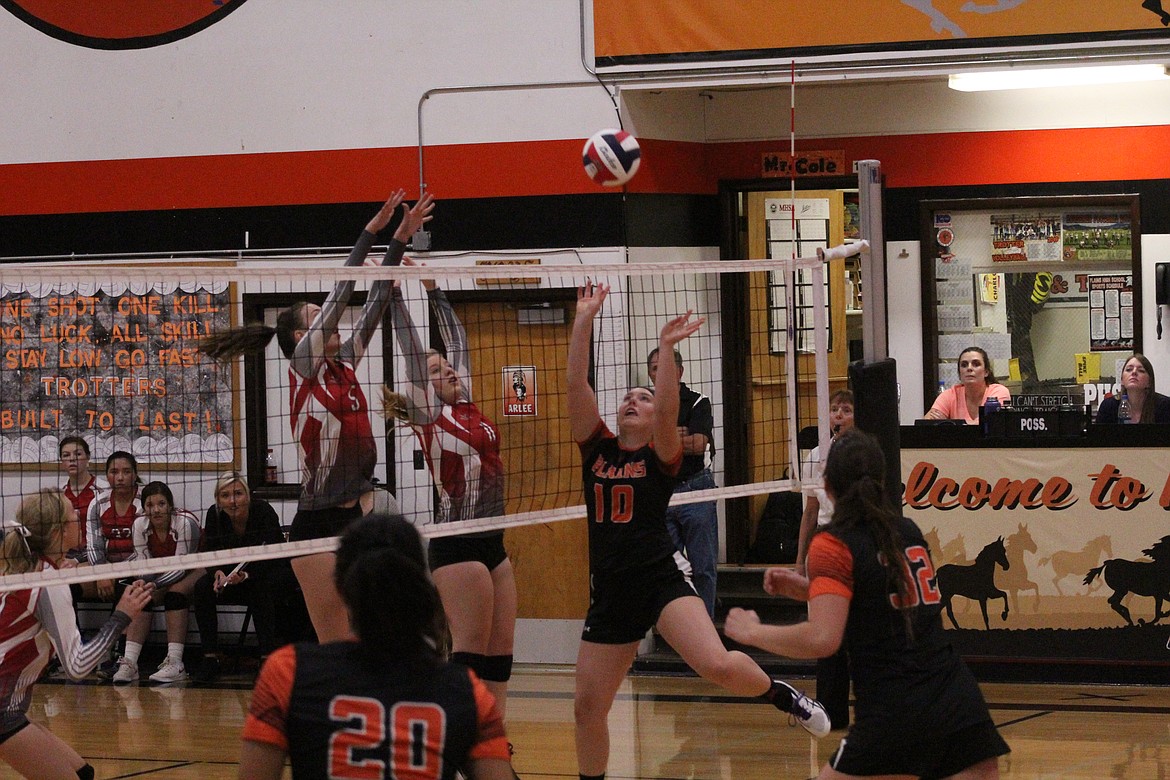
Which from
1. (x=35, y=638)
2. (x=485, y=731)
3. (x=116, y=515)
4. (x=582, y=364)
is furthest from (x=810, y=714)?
(x=116, y=515)

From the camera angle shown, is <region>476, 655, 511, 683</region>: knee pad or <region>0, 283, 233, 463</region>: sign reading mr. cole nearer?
<region>476, 655, 511, 683</region>: knee pad

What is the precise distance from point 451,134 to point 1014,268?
4.05 meters

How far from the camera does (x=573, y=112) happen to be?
9188 mm

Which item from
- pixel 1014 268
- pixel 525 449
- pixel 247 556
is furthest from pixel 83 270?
pixel 1014 268

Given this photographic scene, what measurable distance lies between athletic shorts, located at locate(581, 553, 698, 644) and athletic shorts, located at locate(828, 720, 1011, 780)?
145 cm

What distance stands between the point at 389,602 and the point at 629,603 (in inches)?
99.4

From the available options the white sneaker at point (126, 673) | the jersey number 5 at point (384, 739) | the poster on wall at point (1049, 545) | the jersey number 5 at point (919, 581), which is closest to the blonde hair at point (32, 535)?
the jersey number 5 at point (384, 739)

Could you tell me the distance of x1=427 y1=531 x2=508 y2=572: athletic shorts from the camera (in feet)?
19.3

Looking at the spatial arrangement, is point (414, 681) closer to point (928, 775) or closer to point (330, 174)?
point (928, 775)

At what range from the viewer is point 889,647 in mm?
3857

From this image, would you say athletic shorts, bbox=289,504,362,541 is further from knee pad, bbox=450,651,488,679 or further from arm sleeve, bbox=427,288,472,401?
arm sleeve, bbox=427,288,472,401

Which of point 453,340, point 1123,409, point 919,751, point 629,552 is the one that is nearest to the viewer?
point 919,751

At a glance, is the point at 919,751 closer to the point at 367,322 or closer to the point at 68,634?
the point at 367,322

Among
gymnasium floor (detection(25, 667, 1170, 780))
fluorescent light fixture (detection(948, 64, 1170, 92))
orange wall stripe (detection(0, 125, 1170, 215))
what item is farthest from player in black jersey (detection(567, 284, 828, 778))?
fluorescent light fixture (detection(948, 64, 1170, 92))
